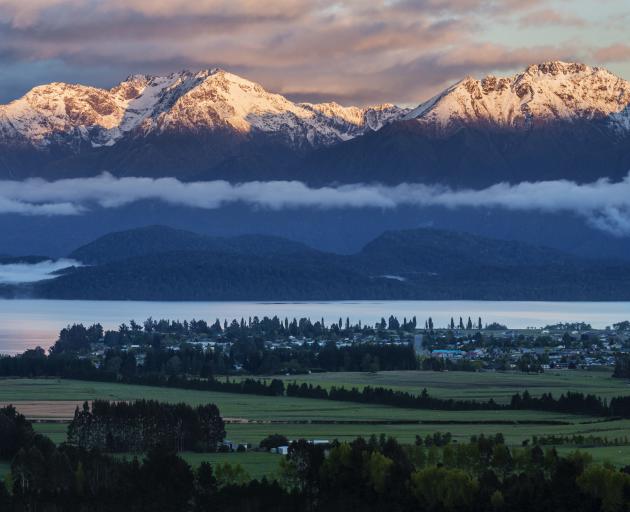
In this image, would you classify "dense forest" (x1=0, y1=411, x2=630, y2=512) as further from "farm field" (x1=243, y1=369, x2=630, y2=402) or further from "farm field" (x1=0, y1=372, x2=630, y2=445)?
"farm field" (x1=243, y1=369, x2=630, y2=402)

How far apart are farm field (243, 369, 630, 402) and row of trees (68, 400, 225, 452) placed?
32.0m

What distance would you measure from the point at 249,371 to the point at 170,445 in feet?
206

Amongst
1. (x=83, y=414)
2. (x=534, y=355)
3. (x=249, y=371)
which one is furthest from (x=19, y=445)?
(x=534, y=355)

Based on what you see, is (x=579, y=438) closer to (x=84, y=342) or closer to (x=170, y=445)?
(x=170, y=445)

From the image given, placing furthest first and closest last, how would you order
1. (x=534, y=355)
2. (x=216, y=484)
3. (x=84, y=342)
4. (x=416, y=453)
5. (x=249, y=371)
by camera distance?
1. (x=84, y=342)
2. (x=534, y=355)
3. (x=249, y=371)
4. (x=416, y=453)
5. (x=216, y=484)

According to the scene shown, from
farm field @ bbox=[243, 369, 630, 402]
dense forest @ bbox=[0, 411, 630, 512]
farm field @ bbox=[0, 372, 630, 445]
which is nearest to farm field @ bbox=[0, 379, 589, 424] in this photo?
farm field @ bbox=[0, 372, 630, 445]

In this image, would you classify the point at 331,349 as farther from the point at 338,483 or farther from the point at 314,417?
the point at 338,483

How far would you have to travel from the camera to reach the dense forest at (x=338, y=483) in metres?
61.0

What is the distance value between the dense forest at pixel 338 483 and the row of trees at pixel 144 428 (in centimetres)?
926

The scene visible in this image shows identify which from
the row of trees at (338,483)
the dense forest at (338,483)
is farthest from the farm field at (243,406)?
the row of trees at (338,483)

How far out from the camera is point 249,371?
143 m

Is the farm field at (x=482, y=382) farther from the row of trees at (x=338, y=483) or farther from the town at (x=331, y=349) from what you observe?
the row of trees at (x=338, y=483)

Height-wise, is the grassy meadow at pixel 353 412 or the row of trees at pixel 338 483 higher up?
the grassy meadow at pixel 353 412

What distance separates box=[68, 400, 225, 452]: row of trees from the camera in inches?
3196
